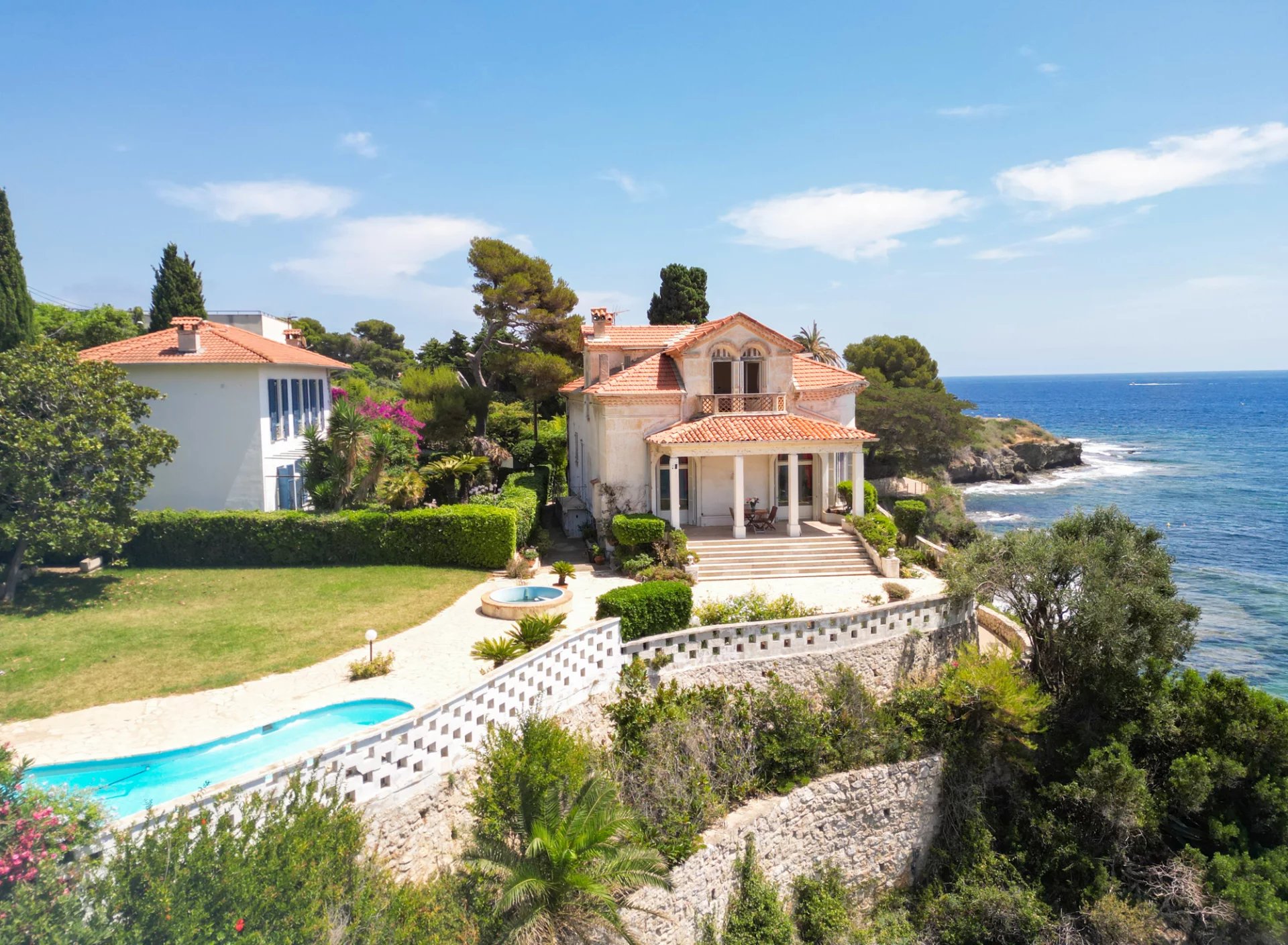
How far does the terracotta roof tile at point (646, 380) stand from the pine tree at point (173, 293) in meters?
27.4

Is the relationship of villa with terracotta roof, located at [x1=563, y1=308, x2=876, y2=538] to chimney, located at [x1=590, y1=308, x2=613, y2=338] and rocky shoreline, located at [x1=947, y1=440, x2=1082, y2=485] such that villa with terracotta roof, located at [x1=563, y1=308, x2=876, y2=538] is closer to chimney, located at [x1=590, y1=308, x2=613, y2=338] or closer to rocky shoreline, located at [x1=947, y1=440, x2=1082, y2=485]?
chimney, located at [x1=590, y1=308, x2=613, y2=338]

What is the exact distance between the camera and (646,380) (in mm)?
29750

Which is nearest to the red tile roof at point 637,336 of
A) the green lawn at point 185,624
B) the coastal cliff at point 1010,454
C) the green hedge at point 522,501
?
the green hedge at point 522,501

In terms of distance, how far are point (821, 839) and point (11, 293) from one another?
109 ft

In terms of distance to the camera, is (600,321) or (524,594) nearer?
(524,594)

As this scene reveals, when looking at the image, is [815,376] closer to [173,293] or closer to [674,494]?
[674,494]

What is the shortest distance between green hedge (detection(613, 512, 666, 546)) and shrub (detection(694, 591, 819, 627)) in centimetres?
589

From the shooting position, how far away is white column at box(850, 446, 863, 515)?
27.9 meters

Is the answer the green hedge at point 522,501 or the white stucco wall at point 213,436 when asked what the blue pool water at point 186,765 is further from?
the white stucco wall at point 213,436

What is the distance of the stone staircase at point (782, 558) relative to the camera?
25.4 m

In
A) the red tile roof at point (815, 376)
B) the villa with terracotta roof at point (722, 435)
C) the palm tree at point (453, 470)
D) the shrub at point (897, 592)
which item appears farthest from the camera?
the palm tree at point (453, 470)

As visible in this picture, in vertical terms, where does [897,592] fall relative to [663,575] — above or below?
below

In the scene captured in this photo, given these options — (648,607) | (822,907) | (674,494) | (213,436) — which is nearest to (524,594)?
(648,607)

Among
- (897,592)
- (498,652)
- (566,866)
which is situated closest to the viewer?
(566,866)
